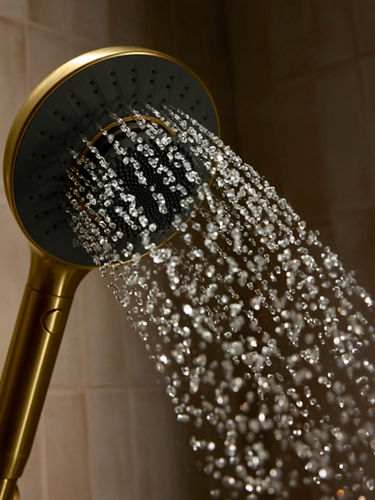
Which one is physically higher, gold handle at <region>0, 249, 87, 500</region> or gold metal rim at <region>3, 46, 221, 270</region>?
gold metal rim at <region>3, 46, 221, 270</region>

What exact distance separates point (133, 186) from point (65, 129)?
6 cm

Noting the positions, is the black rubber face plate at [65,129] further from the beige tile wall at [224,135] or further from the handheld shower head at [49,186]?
the beige tile wall at [224,135]

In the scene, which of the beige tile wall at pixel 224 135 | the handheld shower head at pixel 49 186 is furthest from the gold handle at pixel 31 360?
the beige tile wall at pixel 224 135

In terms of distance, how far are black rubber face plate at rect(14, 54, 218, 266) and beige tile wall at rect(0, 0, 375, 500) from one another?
351 millimetres

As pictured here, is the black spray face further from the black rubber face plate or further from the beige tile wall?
the beige tile wall

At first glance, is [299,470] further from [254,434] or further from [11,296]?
[11,296]

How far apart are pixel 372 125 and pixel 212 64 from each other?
288 millimetres

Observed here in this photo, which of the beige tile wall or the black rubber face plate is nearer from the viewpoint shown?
the black rubber face plate

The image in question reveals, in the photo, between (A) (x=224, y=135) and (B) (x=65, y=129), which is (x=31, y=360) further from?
(A) (x=224, y=135)

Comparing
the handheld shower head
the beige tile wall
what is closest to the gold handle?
the handheld shower head

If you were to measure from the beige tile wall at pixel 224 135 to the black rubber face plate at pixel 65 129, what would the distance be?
0.35m

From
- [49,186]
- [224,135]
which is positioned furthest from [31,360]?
[224,135]

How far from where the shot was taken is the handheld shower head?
19.1 inches

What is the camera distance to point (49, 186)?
50 cm
